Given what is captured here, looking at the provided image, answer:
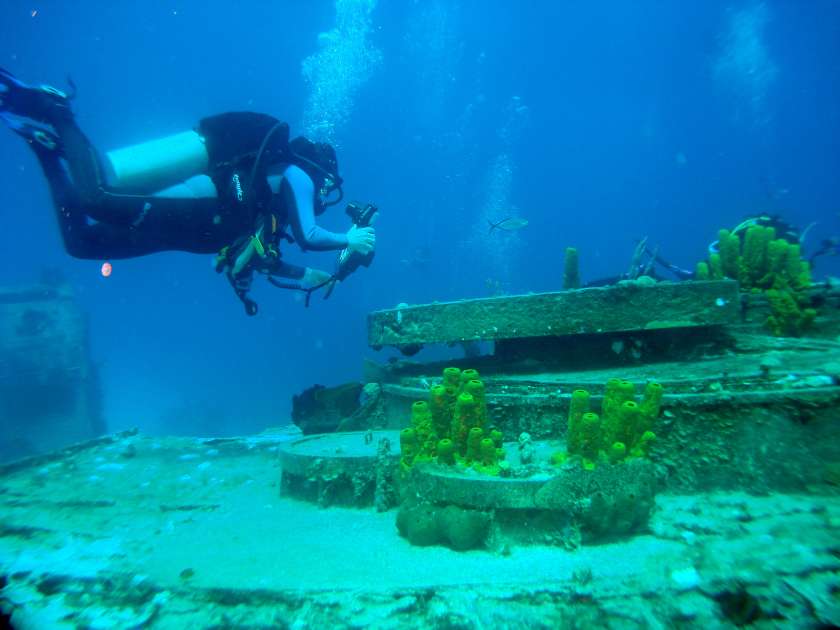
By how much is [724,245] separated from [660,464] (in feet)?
13.6

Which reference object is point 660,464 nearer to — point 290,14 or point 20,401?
point 20,401

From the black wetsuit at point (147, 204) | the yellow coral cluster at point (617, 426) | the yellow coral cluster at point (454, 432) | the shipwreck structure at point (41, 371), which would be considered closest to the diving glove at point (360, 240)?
the black wetsuit at point (147, 204)

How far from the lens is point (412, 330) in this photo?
Result: 4.48m

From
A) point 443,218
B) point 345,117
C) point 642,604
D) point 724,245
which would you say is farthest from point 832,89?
point 642,604

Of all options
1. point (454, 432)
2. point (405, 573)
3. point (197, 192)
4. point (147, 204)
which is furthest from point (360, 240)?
point (405, 573)

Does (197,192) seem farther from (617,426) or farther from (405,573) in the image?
(617,426)

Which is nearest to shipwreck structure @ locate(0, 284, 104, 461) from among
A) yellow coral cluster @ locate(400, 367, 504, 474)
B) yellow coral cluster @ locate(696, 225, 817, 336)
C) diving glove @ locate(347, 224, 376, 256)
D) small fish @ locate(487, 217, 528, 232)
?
small fish @ locate(487, 217, 528, 232)

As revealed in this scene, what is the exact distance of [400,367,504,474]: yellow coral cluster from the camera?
2816 mm

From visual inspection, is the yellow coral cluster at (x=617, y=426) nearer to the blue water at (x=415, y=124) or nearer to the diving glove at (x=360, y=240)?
the diving glove at (x=360, y=240)

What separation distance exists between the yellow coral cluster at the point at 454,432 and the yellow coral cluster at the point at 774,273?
3.56 meters

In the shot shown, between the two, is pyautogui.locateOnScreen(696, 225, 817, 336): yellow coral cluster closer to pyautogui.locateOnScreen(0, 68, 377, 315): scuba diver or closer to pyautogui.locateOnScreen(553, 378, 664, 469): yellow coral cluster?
pyautogui.locateOnScreen(553, 378, 664, 469): yellow coral cluster

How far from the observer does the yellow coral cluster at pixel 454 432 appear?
282 cm

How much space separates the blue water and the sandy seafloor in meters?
49.1

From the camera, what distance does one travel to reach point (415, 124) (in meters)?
90.0
